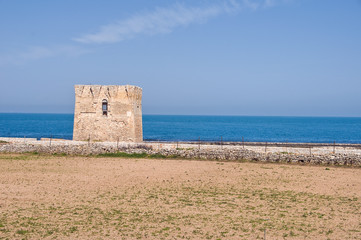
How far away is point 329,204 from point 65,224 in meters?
9.67

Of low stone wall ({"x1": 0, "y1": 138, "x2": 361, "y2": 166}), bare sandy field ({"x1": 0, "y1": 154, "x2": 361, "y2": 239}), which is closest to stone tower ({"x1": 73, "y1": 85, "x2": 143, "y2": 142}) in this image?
low stone wall ({"x1": 0, "y1": 138, "x2": 361, "y2": 166})

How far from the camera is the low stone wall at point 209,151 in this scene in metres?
24.0

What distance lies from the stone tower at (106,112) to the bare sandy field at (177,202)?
8.49m

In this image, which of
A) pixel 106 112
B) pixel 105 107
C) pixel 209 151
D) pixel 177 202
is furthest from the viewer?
pixel 105 107

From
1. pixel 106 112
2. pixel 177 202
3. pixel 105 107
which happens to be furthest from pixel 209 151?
pixel 177 202

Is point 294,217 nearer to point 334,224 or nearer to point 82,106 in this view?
point 334,224

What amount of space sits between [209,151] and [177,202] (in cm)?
1277

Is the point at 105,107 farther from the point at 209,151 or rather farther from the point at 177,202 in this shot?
the point at 177,202

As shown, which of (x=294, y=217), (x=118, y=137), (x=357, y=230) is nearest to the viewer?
(x=357, y=230)

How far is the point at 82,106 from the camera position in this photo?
31328mm

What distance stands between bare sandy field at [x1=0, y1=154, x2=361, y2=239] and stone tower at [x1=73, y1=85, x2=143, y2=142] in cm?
849

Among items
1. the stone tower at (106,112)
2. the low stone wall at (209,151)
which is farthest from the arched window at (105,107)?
the low stone wall at (209,151)

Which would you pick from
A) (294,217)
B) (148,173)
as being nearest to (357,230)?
(294,217)

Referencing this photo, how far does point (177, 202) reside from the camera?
13586 millimetres
